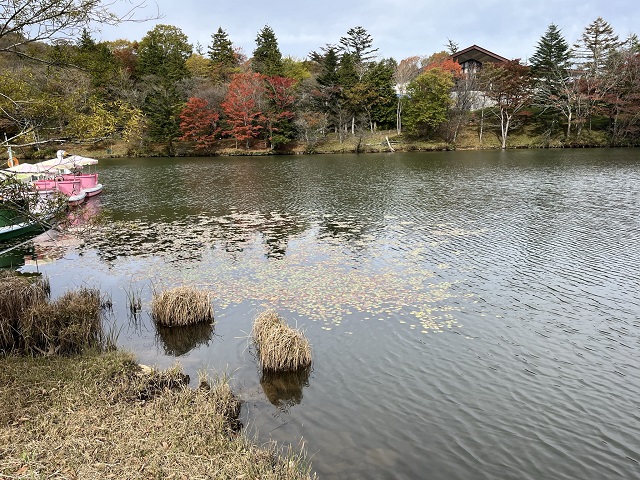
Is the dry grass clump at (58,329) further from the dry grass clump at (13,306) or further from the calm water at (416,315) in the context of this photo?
the calm water at (416,315)

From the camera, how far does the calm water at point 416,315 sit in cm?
795

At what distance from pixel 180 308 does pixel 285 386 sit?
14.7 ft

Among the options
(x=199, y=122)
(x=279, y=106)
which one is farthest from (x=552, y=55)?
(x=199, y=122)

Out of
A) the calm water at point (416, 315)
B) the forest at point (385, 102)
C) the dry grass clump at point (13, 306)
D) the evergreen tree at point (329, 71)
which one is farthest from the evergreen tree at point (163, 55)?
the dry grass clump at point (13, 306)

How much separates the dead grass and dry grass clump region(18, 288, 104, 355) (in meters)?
0.95

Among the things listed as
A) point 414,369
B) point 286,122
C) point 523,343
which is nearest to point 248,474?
point 414,369

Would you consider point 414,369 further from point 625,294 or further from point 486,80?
point 486,80

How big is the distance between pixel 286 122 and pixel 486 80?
31.5 meters

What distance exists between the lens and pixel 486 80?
6750 centimetres

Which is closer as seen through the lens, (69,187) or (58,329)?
(58,329)

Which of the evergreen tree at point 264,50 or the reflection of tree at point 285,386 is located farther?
the evergreen tree at point 264,50

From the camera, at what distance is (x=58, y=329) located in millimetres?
10664

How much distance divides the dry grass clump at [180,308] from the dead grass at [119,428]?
312 cm

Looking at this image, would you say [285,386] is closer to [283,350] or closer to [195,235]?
[283,350]
